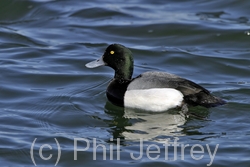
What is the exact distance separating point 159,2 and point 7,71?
5.67 m

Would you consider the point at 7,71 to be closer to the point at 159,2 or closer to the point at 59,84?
the point at 59,84

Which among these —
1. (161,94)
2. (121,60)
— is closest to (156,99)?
(161,94)

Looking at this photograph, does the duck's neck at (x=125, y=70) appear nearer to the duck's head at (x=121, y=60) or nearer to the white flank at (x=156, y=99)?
the duck's head at (x=121, y=60)

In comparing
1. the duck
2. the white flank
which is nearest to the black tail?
the duck

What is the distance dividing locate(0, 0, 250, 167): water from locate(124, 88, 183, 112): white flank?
0.14 m

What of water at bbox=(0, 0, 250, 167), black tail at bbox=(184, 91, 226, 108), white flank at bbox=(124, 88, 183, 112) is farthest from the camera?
white flank at bbox=(124, 88, 183, 112)

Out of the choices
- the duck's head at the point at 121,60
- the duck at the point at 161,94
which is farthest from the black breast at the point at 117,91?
the duck's head at the point at 121,60

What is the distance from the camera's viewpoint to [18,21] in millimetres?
15719

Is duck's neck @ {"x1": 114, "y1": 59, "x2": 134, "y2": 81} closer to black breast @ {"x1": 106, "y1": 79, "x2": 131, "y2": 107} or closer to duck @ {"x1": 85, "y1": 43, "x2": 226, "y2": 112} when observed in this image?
black breast @ {"x1": 106, "y1": 79, "x2": 131, "y2": 107}

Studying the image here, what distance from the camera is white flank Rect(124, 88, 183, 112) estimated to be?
1009 cm

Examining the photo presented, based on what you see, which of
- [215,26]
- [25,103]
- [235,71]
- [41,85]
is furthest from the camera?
[215,26]

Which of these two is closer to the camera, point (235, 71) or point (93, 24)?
point (235, 71)

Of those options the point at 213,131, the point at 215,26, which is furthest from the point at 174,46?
the point at 213,131

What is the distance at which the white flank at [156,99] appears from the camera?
10.1 m
